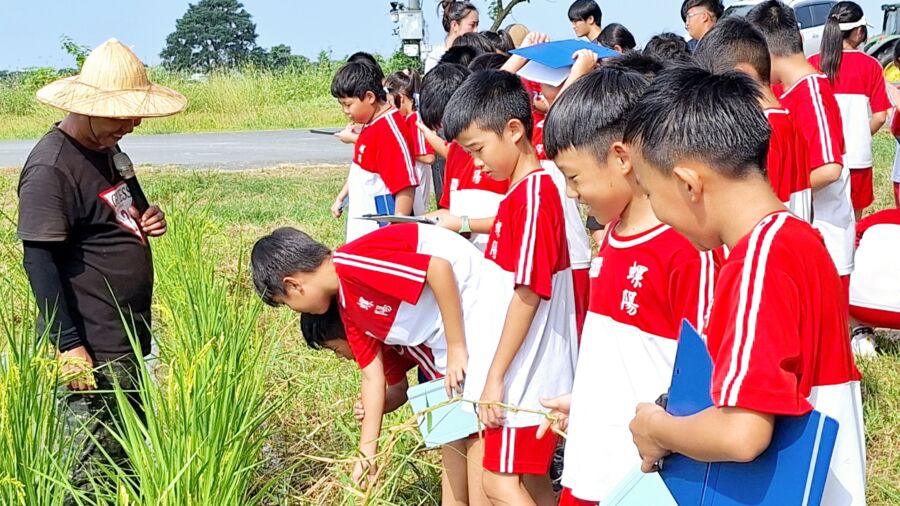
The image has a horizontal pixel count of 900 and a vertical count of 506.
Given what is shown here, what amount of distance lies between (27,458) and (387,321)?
2.73 feet

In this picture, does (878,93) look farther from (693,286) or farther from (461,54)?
(693,286)

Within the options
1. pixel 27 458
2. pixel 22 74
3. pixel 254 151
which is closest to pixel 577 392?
pixel 27 458

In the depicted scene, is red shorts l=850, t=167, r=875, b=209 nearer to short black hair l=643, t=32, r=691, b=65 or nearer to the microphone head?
short black hair l=643, t=32, r=691, b=65

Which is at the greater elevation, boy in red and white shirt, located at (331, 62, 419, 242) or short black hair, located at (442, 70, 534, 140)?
short black hair, located at (442, 70, 534, 140)

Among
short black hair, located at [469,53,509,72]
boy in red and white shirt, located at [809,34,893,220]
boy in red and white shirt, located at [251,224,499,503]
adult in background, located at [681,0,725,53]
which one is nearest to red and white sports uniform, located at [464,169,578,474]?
boy in red and white shirt, located at [251,224,499,503]

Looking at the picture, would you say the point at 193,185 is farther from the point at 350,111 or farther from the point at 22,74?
the point at 22,74

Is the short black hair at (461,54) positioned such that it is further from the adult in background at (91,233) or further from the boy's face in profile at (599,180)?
the boy's face in profile at (599,180)

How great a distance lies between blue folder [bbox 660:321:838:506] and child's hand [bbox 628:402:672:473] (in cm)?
2

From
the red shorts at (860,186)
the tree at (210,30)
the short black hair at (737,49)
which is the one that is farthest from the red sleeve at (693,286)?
the tree at (210,30)

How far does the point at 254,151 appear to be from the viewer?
43.2 ft

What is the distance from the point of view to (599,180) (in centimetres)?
184

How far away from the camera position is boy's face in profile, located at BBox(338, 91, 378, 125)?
428 cm

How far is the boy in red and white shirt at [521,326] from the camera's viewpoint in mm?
2086

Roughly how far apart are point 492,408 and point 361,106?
2447 millimetres
